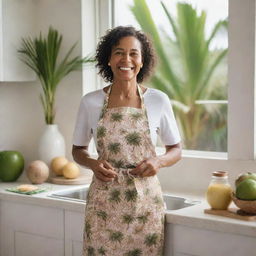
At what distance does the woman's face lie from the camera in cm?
252

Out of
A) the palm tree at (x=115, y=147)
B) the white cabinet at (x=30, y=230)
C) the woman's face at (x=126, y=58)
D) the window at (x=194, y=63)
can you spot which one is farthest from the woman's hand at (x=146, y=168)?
the window at (x=194, y=63)

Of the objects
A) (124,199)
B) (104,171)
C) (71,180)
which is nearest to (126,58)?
(104,171)

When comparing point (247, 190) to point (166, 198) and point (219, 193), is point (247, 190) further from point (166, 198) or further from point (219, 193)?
point (166, 198)

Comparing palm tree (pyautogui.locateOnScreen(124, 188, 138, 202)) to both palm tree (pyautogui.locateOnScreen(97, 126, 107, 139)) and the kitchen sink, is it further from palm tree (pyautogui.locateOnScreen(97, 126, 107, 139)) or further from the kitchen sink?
the kitchen sink

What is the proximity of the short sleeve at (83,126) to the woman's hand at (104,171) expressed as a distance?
0.56 ft

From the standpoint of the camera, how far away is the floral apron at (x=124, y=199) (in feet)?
8.22

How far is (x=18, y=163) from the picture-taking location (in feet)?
11.9

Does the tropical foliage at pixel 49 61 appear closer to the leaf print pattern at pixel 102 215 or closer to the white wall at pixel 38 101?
the white wall at pixel 38 101

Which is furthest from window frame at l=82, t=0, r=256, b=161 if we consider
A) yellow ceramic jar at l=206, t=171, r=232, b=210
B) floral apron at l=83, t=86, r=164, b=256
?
floral apron at l=83, t=86, r=164, b=256

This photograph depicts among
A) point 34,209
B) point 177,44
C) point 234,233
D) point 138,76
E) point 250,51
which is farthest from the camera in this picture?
point 177,44

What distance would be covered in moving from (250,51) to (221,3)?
383 mm

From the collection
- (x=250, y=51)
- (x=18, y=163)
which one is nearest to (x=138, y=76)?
(x=250, y=51)

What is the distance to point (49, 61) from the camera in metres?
3.61

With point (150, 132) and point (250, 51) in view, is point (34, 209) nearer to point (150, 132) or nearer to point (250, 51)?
point (150, 132)
